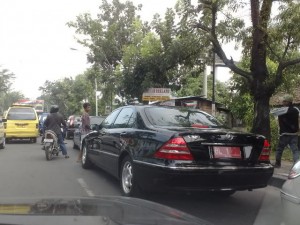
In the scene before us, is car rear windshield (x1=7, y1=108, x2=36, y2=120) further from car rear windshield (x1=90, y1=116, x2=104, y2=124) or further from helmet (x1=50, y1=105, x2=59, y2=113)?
helmet (x1=50, y1=105, x2=59, y2=113)

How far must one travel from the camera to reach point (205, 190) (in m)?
5.59

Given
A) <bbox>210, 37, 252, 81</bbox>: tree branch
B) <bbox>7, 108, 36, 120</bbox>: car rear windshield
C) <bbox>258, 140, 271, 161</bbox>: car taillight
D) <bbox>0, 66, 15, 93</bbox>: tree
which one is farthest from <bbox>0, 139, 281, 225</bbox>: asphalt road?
<bbox>0, 66, 15, 93</bbox>: tree

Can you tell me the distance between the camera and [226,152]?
5.77 metres

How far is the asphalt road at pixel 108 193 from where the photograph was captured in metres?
5.77

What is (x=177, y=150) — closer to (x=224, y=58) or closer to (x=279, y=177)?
(x=279, y=177)

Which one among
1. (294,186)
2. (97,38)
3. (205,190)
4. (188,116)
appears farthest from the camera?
(97,38)

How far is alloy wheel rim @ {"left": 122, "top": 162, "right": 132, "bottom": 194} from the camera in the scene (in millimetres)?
6467

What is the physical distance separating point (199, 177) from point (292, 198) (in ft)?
5.13

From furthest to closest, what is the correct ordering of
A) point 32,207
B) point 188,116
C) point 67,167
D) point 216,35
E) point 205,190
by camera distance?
A: point 216,35 < point 67,167 < point 188,116 < point 205,190 < point 32,207

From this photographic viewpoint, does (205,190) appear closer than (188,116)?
Yes

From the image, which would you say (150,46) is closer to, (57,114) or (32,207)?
(57,114)

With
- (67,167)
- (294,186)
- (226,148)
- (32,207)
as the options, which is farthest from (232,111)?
(32,207)

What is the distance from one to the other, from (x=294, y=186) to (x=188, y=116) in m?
2.87

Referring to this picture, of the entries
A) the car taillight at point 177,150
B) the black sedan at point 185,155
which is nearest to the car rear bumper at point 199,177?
the black sedan at point 185,155
